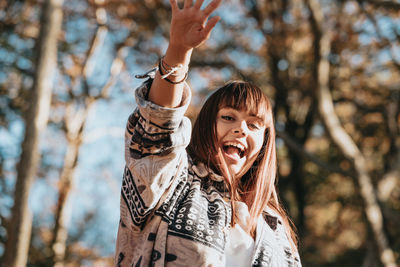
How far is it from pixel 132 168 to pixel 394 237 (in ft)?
26.4

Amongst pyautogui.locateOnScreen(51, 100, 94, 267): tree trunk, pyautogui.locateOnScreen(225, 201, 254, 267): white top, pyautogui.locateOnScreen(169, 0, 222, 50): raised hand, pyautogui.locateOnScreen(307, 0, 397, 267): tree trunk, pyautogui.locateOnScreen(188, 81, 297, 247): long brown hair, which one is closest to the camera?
pyautogui.locateOnScreen(169, 0, 222, 50): raised hand

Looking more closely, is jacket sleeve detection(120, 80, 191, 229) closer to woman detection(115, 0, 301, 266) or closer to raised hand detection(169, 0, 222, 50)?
woman detection(115, 0, 301, 266)

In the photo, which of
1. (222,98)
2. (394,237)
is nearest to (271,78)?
(394,237)

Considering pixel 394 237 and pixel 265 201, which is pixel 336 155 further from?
pixel 265 201

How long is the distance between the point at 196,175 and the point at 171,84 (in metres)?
0.38

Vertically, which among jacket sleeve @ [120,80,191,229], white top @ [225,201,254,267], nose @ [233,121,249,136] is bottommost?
white top @ [225,201,254,267]

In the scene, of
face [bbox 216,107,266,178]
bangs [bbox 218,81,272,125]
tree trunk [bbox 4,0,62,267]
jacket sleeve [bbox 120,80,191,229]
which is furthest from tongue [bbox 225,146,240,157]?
tree trunk [bbox 4,0,62,267]

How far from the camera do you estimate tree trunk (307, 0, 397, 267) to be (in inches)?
201

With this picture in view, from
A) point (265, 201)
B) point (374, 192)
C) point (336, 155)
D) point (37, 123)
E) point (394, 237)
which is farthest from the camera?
point (336, 155)

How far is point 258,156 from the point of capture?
180cm

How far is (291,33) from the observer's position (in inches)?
348

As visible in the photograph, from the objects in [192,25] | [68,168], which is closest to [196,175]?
[192,25]

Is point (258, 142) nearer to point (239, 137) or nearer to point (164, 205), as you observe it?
point (239, 137)

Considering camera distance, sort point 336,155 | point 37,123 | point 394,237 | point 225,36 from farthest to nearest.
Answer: point 336,155, point 225,36, point 394,237, point 37,123
